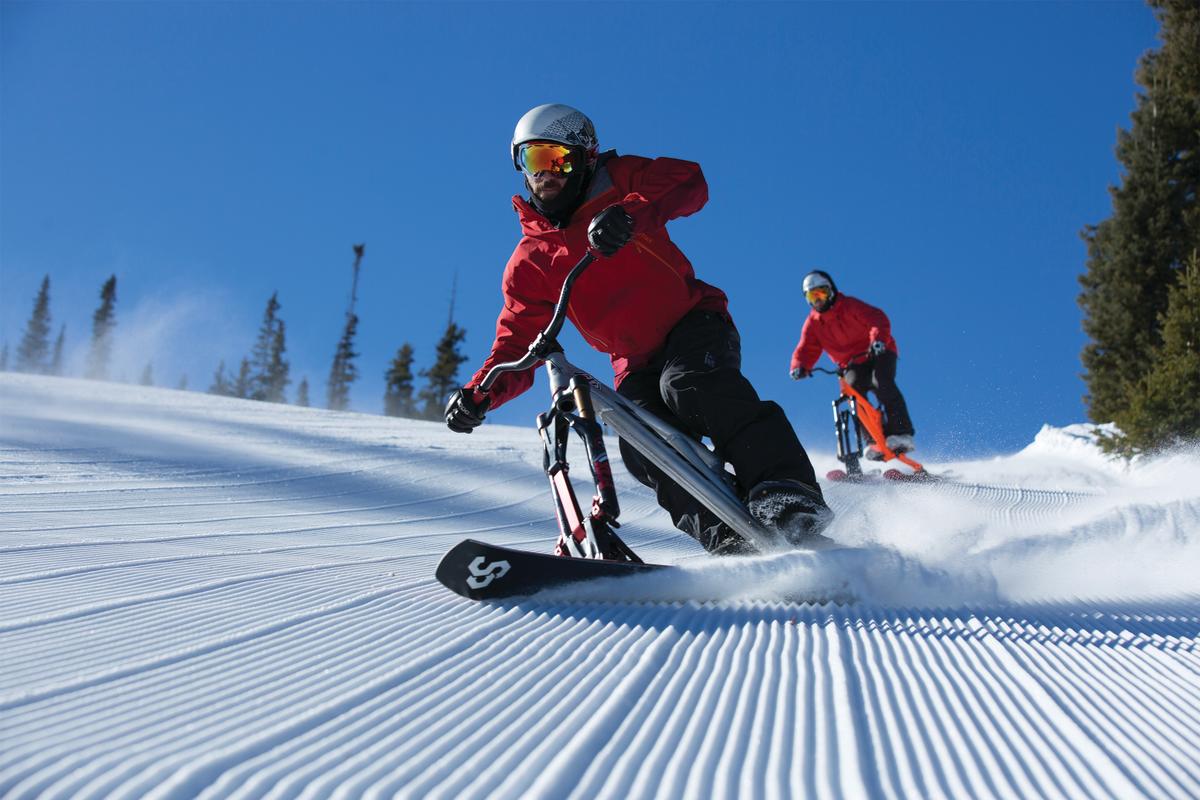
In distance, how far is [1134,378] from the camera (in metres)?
15.1

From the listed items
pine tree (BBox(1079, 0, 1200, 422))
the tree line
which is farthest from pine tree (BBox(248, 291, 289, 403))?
pine tree (BBox(1079, 0, 1200, 422))

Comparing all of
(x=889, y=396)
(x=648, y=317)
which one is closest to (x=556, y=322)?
(x=648, y=317)

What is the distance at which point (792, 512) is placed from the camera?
9.34 feet

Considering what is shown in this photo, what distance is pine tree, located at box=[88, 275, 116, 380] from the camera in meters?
59.6

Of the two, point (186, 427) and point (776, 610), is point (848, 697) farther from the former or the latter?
point (186, 427)

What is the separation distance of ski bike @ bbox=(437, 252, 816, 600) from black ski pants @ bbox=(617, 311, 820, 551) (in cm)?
12

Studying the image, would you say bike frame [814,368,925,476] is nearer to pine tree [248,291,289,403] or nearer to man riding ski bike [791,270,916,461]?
man riding ski bike [791,270,916,461]

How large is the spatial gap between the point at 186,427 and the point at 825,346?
6567mm

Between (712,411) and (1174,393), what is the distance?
765 centimetres

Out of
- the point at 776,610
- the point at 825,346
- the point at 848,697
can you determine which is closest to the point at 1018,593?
the point at 776,610

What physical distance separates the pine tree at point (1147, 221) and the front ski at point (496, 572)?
1549 cm

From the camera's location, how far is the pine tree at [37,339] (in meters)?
63.9

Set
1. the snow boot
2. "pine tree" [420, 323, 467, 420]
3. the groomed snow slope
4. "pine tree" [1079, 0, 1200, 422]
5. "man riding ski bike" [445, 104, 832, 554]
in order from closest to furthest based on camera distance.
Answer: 1. the groomed snow slope
2. the snow boot
3. "man riding ski bike" [445, 104, 832, 554]
4. "pine tree" [1079, 0, 1200, 422]
5. "pine tree" [420, 323, 467, 420]

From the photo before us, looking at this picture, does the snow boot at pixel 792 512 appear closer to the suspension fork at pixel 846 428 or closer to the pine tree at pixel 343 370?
the suspension fork at pixel 846 428
